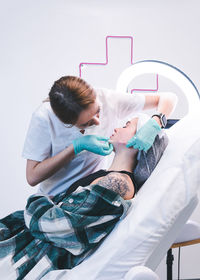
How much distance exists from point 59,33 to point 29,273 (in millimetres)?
1598

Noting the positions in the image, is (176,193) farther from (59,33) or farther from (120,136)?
(59,33)

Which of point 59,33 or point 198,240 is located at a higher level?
point 59,33

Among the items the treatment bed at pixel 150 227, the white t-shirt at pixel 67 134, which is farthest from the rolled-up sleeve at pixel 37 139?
the treatment bed at pixel 150 227

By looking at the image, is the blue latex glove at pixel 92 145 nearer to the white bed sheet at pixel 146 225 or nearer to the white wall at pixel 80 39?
the white bed sheet at pixel 146 225

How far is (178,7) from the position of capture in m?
2.01

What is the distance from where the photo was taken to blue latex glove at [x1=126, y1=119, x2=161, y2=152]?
1217 mm

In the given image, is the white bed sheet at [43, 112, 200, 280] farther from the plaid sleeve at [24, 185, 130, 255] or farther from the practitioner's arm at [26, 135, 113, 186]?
the practitioner's arm at [26, 135, 113, 186]

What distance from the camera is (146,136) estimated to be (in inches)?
48.1

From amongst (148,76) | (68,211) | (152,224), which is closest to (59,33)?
(148,76)

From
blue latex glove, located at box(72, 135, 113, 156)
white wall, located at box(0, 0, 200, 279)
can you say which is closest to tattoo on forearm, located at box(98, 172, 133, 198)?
blue latex glove, located at box(72, 135, 113, 156)

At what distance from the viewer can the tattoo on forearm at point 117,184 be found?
44.4 inches

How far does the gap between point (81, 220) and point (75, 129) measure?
1.88ft

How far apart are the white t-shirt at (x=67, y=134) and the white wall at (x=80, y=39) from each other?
22.0 inches

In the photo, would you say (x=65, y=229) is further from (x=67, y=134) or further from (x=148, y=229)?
(x=67, y=134)
